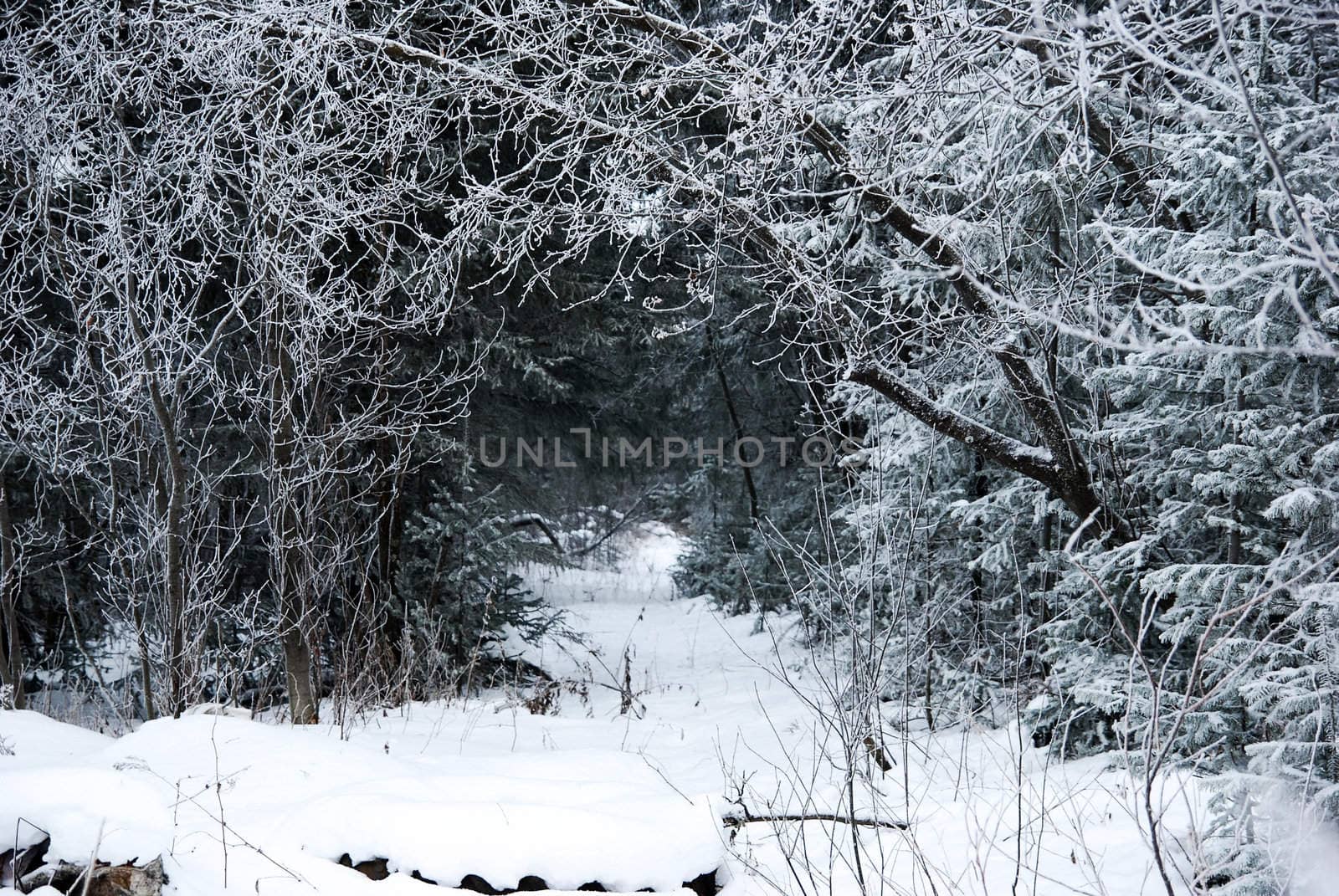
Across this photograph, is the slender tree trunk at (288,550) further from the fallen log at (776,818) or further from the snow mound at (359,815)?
the fallen log at (776,818)

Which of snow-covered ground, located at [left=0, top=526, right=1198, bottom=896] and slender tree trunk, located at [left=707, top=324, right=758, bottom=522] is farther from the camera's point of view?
slender tree trunk, located at [left=707, top=324, right=758, bottom=522]

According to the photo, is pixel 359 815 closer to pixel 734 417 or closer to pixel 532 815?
pixel 532 815

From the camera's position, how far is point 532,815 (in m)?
3.46

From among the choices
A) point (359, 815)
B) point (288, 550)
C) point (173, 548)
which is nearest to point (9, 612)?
point (173, 548)

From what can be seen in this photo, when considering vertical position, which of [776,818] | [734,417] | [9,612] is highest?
[734,417]

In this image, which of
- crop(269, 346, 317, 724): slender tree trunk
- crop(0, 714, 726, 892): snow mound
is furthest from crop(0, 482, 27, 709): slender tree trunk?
crop(0, 714, 726, 892): snow mound

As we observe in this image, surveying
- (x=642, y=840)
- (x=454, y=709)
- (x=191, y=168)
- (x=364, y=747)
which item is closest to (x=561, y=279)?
(x=191, y=168)

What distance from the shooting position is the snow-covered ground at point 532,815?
121 inches

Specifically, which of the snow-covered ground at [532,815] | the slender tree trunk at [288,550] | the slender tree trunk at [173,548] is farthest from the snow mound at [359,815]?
the slender tree trunk at [288,550]

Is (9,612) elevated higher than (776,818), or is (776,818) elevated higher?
(9,612)

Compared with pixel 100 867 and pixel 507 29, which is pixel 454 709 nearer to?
pixel 100 867

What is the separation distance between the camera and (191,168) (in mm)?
5340

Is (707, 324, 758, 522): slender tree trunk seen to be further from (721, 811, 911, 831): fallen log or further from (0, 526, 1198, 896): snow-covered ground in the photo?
(721, 811, 911, 831): fallen log

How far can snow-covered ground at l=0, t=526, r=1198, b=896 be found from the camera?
121 inches
